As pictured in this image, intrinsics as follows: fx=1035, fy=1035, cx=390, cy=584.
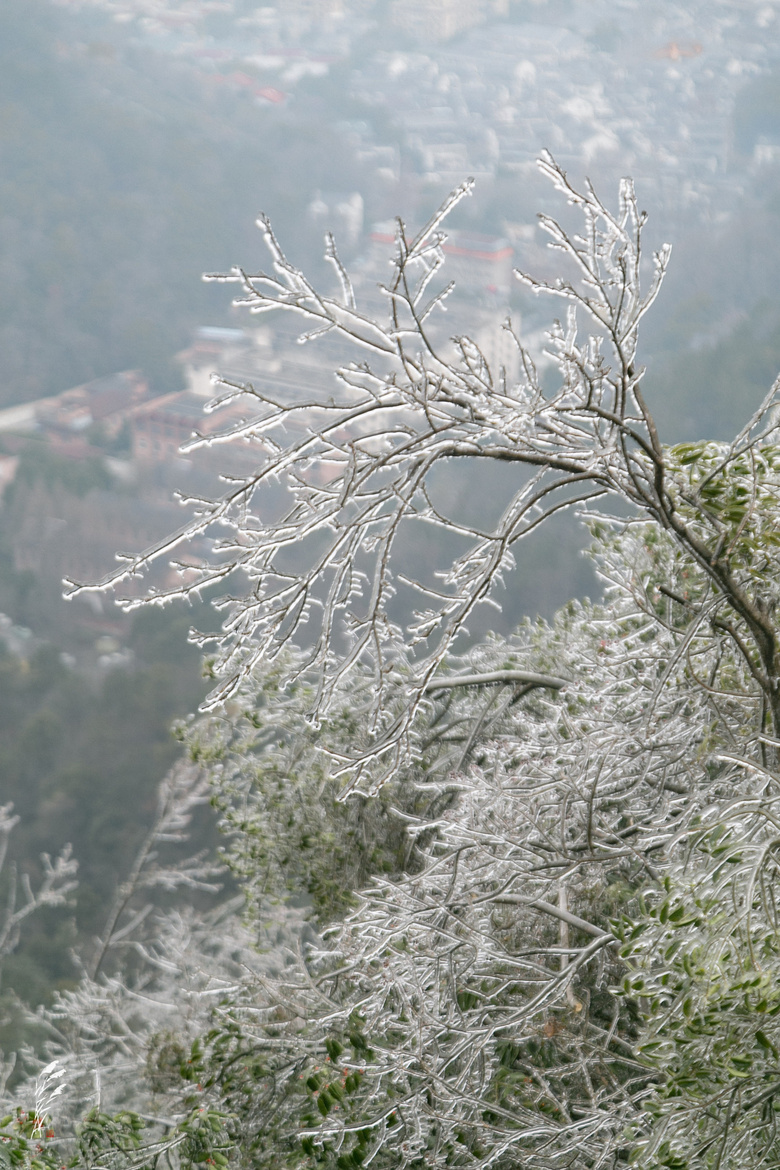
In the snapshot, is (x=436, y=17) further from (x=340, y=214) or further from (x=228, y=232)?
(x=228, y=232)

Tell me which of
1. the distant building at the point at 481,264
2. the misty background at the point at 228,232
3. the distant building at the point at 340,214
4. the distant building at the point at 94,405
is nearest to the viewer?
the misty background at the point at 228,232

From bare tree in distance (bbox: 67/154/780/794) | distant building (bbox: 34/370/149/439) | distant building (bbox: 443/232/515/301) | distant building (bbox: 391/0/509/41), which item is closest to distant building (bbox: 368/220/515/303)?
distant building (bbox: 443/232/515/301)

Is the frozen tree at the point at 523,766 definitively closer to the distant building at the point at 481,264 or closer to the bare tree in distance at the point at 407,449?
the bare tree in distance at the point at 407,449

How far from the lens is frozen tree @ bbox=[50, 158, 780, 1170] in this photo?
6.22 ft

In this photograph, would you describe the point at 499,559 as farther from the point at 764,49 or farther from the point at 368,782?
the point at 764,49

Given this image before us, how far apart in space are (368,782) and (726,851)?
2.44m

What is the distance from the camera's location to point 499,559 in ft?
6.38

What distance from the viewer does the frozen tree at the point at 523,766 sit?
190 cm

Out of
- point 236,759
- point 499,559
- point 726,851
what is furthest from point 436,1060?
point 236,759

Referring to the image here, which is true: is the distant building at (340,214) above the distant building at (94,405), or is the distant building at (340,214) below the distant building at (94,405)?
above

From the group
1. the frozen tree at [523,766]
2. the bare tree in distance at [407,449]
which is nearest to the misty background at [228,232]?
the frozen tree at [523,766]

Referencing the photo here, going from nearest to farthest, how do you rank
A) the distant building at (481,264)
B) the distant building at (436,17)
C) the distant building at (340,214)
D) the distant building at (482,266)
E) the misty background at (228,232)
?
the misty background at (228,232) < the distant building at (481,264) < the distant building at (482,266) < the distant building at (340,214) < the distant building at (436,17)

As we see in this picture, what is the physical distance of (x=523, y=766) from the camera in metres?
3.41

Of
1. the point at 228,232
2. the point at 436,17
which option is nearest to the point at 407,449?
the point at 228,232
